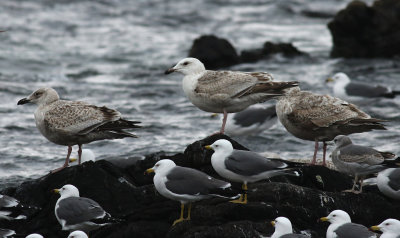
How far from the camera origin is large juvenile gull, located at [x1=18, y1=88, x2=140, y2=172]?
10.1 m

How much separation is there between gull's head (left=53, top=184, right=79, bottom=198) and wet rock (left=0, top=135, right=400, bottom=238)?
1.39 ft

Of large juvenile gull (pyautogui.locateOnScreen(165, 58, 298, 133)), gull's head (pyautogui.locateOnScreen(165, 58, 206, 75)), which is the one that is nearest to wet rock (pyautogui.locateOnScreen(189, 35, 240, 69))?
gull's head (pyautogui.locateOnScreen(165, 58, 206, 75))

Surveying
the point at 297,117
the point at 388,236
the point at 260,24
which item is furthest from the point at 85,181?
the point at 260,24

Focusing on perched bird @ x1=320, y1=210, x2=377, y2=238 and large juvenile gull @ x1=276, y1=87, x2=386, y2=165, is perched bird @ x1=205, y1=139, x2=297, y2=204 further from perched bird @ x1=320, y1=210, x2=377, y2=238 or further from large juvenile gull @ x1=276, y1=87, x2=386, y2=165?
large juvenile gull @ x1=276, y1=87, x2=386, y2=165

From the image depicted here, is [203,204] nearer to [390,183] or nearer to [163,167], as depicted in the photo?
[163,167]

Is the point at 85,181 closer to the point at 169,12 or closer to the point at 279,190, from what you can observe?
the point at 279,190

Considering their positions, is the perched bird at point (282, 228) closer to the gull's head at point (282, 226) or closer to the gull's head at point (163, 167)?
the gull's head at point (282, 226)

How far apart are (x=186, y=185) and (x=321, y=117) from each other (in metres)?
2.99

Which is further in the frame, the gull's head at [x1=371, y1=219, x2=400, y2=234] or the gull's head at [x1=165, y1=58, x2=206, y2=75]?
the gull's head at [x1=165, y1=58, x2=206, y2=75]

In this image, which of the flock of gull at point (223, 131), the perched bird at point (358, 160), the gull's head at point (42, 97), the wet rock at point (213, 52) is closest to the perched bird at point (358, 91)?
the wet rock at point (213, 52)

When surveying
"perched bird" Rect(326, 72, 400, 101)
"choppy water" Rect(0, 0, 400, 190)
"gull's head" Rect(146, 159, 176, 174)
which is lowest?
"choppy water" Rect(0, 0, 400, 190)

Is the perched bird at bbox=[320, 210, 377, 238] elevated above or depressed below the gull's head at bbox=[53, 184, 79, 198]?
above

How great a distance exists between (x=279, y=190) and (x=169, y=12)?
21204 millimetres

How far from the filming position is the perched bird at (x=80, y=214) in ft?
27.3
